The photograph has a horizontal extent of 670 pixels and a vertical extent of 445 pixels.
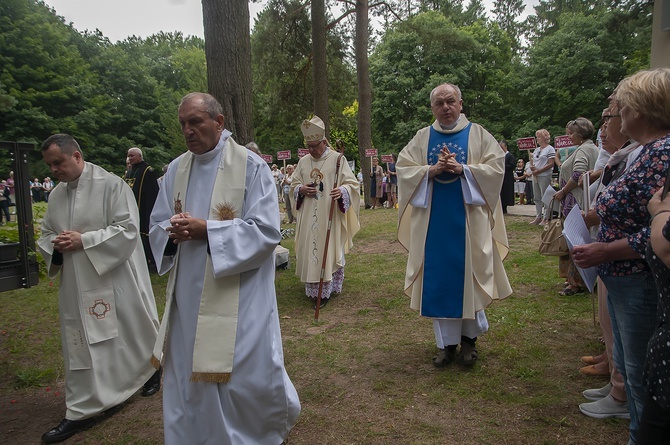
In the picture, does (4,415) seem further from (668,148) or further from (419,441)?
(668,148)

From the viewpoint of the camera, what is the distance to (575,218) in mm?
2736

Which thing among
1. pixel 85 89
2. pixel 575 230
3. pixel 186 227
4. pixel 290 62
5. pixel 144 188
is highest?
pixel 85 89

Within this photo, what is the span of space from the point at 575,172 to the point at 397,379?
309 centimetres

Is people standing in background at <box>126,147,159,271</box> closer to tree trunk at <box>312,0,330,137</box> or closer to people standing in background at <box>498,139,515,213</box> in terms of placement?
tree trunk at <box>312,0,330,137</box>

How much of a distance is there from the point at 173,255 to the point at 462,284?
225cm

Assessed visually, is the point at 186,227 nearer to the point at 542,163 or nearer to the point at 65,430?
the point at 65,430

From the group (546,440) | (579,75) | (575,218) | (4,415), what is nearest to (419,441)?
(546,440)

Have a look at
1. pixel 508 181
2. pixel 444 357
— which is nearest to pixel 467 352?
pixel 444 357

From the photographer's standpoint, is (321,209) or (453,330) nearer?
(453,330)

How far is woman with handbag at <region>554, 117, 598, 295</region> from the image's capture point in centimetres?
527

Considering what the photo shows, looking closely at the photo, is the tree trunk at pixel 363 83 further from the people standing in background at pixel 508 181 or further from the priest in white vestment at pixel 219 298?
the priest in white vestment at pixel 219 298

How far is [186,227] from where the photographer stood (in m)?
2.57

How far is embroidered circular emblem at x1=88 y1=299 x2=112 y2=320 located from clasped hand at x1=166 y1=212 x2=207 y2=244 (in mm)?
1399

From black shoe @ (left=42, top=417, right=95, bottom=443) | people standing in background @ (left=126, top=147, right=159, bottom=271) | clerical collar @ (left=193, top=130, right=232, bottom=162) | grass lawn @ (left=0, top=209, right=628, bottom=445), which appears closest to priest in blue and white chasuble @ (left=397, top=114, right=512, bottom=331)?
grass lawn @ (left=0, top=209, right=628, bottom=445)
